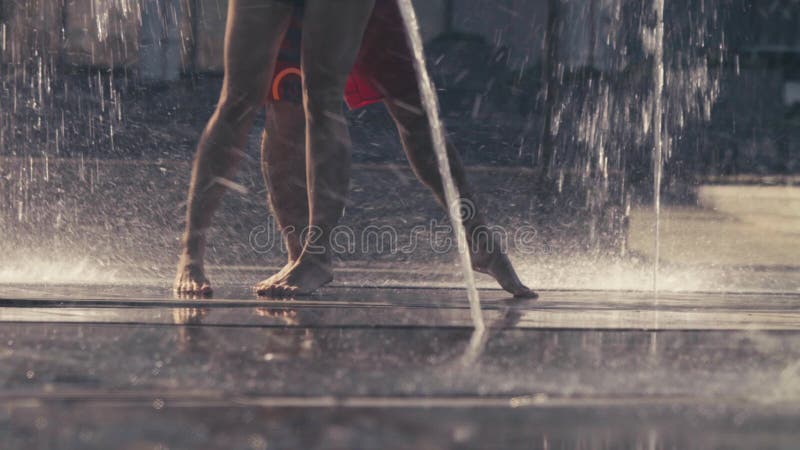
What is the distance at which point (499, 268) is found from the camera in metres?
4.05

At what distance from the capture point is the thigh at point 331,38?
3.85 meters

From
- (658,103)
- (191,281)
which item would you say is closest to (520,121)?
(658,103)

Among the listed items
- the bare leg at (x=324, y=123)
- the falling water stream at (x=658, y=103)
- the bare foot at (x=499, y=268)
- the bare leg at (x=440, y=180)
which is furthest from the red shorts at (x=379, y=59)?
the falling water stream at (x=658, y=103)

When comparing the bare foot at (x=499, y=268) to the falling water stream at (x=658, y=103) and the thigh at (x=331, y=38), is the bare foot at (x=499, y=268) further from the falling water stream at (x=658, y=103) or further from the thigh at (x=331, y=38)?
the falling water stream at (x=658, y=103)

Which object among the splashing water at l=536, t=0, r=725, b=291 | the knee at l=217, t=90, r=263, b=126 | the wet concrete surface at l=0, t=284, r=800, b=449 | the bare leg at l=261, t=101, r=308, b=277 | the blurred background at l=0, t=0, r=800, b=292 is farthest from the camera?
the splashing water at l=536, t=0, r=725, b=291

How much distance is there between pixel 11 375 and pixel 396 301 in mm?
1598

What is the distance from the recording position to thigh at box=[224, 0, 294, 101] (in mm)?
3914

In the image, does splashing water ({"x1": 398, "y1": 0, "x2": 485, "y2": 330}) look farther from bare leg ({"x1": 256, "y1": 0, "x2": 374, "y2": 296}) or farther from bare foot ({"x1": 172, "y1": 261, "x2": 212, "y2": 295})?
bare foot ({"x1": 172, "y1": 261, "x2": 212, "y2": 295})

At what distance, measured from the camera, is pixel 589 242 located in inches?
203

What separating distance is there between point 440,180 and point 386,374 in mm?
1569

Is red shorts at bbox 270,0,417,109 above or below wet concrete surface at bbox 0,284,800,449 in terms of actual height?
above

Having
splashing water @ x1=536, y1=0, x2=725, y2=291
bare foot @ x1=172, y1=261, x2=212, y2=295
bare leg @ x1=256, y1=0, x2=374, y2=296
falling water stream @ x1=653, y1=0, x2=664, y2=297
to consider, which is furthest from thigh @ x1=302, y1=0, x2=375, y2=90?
falling water stream @ x1=653, y1=0, x2=664, y2=297

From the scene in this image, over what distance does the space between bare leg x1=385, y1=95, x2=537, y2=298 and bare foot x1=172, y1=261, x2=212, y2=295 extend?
66 centimetres

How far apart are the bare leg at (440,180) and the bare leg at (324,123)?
19 centimetres
